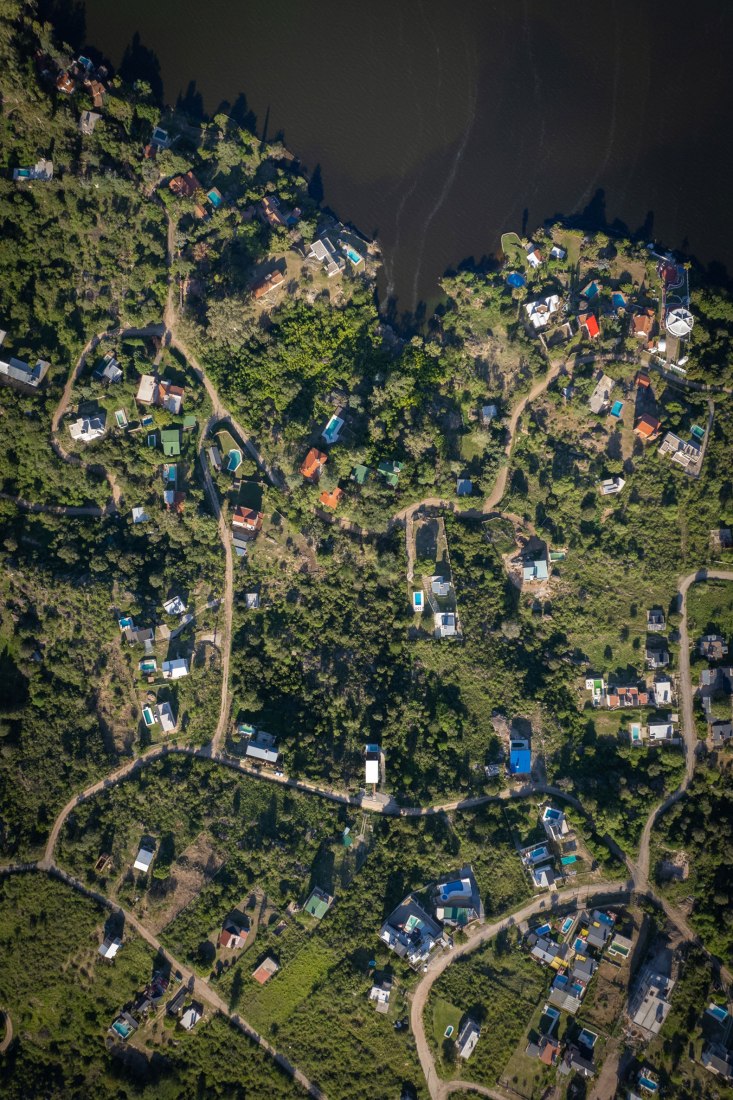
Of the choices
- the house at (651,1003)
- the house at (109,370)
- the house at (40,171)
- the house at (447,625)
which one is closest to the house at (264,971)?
the house at (651,1003)

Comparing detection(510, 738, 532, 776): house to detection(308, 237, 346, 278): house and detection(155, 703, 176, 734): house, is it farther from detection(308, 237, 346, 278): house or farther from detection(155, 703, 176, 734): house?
detection(308, 237, 346, 278): house

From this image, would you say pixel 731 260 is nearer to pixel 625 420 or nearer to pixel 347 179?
pixel 625 420

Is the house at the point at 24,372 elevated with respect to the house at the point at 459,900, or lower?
elevated

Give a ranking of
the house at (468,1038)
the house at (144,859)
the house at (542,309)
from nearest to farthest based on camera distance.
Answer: the house at (468,1038) < the house at (144,859) < the house at (542,309)

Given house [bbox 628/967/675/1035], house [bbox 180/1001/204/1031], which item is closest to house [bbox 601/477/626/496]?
house [bbox 628/967/675/1035]

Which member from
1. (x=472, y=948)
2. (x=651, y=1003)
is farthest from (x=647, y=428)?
(x=651, y=1003)

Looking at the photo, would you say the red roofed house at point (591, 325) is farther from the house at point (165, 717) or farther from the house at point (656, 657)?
the house at point (165, 717)

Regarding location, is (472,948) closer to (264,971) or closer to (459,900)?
(459,900)
